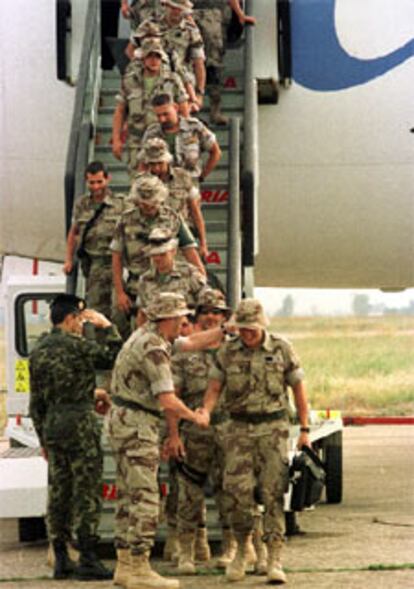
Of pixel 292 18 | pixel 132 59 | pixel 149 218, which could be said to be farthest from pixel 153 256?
pixel 292 18

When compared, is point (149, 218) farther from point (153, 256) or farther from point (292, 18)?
point (292, 18)

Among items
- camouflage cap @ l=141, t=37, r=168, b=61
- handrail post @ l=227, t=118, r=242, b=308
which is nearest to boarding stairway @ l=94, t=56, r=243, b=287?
handrail post @ l=227, t=118, r=242, b=308

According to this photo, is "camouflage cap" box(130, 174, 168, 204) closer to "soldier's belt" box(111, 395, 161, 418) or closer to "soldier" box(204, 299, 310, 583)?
"soldier" box(204, 299, 310, 583)

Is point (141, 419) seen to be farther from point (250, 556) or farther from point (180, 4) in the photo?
point (180, 4)

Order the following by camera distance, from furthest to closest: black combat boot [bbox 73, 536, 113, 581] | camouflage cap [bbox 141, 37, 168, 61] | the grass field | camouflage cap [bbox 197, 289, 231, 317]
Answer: the grass field → camouflage cap [bbox 141, 37, 168, 61] → camouflage cap [bbox 197, 289, 231, 317] → black combat boot [bbox 73, 536, 113, 581]

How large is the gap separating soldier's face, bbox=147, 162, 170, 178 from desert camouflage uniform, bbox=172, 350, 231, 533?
1.42 metres

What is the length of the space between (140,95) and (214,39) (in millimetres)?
1619

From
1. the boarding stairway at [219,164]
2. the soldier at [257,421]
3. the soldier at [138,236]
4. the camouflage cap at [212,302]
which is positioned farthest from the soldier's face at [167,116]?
the soldier at [257,421]

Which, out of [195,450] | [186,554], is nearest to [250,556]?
[186,554]

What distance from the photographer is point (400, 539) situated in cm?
1367

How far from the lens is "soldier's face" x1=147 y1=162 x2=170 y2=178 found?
41.9ft

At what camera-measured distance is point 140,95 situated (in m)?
14.0

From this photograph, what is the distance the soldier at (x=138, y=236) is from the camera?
41.1ft

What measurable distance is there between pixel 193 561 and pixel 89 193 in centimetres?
319
